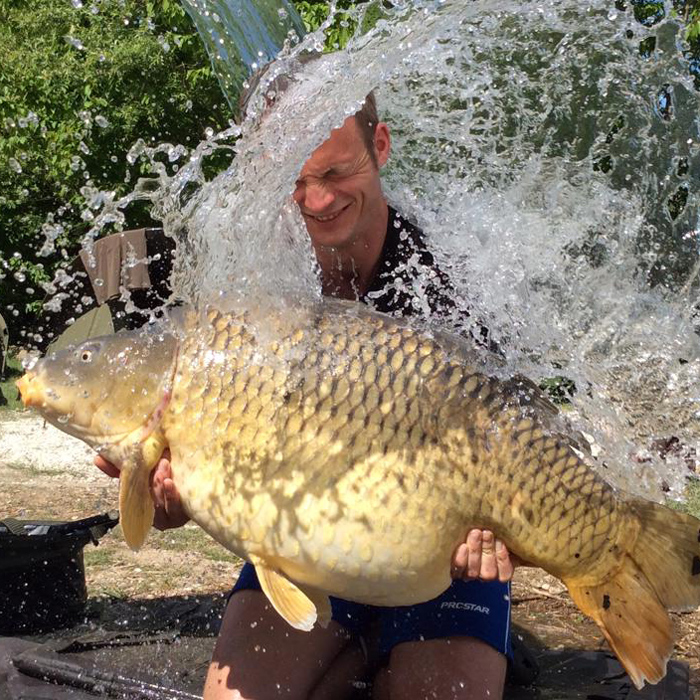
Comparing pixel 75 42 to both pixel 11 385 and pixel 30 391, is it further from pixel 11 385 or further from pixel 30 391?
pixel 11 385

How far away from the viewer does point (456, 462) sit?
5.98 ft

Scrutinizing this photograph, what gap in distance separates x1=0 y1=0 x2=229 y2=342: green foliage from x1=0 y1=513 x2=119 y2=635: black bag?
23.7 feet

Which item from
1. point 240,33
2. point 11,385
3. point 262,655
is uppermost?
point 240,33

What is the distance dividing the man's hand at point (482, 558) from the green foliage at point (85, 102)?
347 inches

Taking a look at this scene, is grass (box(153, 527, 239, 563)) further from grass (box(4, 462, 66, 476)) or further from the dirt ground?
grass (box(4, 462, 66, 476))

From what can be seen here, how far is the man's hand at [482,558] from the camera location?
1881 mm

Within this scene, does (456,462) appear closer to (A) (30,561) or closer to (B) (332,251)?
(B) (332,251)

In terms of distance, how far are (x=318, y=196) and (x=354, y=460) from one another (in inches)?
33.3

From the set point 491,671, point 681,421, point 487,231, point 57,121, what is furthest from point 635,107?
point 57,121

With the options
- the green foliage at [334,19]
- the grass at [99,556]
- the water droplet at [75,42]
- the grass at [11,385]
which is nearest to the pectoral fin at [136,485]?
the grass at [99,556]

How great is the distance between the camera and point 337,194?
2.41 meters

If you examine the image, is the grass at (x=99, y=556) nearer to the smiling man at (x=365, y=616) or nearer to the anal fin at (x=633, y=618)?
the smiling man at (x=365, y=616)

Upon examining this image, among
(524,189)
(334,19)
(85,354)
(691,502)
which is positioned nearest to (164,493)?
(85,354)

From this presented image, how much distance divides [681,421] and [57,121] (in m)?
10.8
